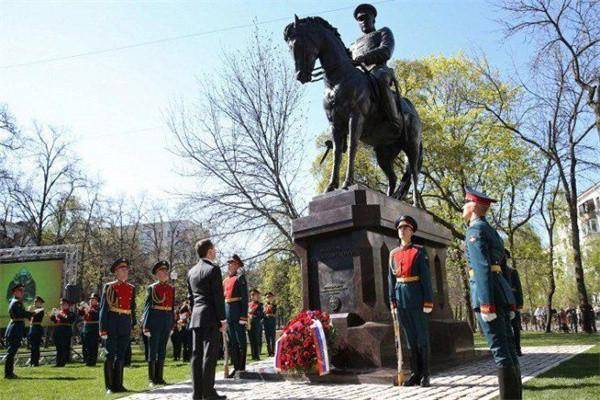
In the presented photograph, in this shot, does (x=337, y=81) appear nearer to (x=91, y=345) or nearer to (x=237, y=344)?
(x=237, y=344)

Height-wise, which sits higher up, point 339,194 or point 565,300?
point 339,194

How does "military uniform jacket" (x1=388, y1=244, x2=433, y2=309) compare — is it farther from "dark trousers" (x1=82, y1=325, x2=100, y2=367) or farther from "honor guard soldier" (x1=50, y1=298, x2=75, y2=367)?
"honor guard soldier" (x1=50, y1=298, x2=75, y2=367)

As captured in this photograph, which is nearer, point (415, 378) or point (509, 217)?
point (415, 378)

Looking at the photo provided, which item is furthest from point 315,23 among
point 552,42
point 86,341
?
point 86,341

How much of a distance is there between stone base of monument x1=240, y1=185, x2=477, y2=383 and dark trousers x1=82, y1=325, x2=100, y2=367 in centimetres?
912

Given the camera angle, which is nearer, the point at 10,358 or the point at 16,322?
the point at 10,358

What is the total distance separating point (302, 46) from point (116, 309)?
5.12 meters

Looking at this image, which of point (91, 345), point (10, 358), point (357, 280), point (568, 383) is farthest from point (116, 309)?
point (91, 345)

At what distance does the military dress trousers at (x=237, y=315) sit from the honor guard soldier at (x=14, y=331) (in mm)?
5050

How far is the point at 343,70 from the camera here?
8477 millimetres

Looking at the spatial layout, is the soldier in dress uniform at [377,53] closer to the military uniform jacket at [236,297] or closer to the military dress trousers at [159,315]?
the military uniform jacket at [236,297]

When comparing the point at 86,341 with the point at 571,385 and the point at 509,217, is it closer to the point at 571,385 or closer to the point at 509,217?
the point at 571,385

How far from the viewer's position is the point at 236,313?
9.95m

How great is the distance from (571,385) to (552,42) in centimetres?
1185
